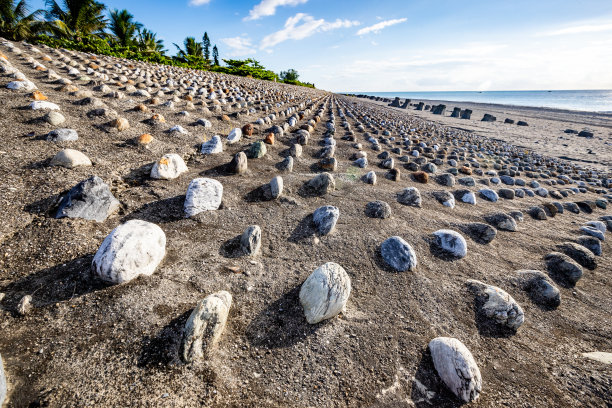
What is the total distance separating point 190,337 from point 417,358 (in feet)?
3.81

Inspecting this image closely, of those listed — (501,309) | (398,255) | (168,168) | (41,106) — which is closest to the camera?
(501,309)

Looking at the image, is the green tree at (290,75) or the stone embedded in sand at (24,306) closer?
the stone embedded in sand at (24,306)

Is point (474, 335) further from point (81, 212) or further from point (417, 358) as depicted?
point (81, 212)

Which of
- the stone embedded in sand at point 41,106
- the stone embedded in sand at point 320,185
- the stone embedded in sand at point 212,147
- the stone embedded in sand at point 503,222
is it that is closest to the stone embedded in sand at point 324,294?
the stone embedded in sand at point 320,185

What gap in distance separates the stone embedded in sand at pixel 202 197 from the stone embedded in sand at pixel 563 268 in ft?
9.75

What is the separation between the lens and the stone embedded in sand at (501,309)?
1573 millimetres

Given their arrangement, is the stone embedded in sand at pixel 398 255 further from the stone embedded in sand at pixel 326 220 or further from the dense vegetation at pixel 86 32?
the dense vegetation at pixel 86 32

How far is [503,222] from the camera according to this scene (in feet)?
9.00

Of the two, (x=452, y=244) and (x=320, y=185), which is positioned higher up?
(x=320, y=185)

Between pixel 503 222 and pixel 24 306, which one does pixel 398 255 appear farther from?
pixel 24 306

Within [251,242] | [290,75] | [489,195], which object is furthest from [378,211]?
[290,75]

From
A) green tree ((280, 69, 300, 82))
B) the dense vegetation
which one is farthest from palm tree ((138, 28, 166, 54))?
green tree ((280, 69, 300, 82))

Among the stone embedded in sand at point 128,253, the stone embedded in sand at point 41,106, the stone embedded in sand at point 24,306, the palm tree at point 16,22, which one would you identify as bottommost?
the stone embedded in sand at point 24,306

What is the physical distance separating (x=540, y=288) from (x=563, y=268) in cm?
52
